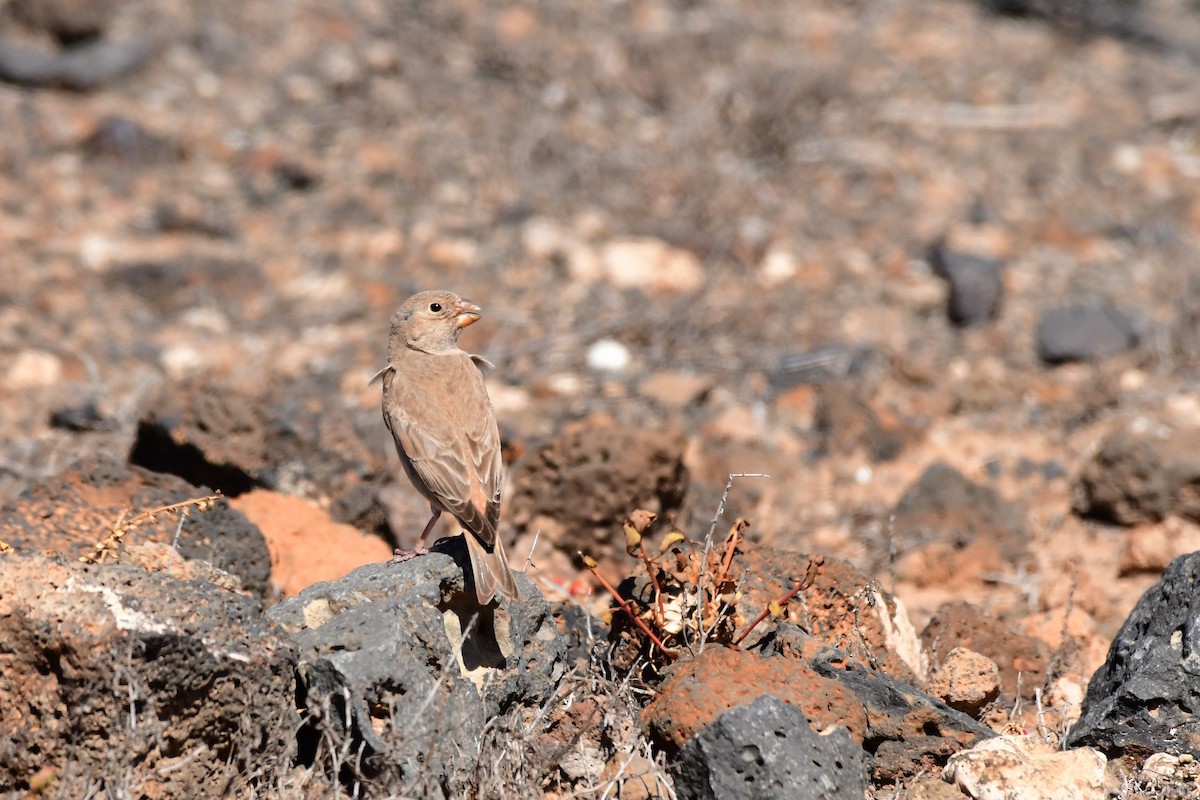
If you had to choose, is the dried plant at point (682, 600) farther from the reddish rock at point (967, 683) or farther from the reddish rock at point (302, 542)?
the reddish rock at point (302, 542)

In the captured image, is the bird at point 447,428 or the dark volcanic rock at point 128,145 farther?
the dark volcanic rock at point 128,145

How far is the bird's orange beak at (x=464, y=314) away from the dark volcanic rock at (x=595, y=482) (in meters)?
1.13

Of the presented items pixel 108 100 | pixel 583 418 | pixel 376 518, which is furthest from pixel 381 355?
pixel 108 100

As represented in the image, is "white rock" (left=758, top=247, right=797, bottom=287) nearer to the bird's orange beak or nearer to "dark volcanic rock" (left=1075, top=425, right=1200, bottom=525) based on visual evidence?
"dark volcanic rock" (left=1075, top=425, right=1200, bottom=525)

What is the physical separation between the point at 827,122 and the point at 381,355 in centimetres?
520

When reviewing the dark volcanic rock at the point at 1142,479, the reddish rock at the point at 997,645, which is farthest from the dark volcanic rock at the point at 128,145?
the reddish rock at the point at 997,645

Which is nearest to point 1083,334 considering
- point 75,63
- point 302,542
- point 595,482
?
point 595,482

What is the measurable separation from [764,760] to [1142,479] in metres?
4.43

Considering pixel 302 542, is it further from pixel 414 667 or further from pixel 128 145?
pixel 128 145

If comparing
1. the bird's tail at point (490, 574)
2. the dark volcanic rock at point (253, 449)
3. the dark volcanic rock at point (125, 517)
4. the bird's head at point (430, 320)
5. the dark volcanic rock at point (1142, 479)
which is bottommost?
the dark volcanic rock at point (1142, 479)

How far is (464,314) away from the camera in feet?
20.1

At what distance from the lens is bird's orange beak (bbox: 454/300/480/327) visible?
6.10 m

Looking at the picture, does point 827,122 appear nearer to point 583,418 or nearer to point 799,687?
point 583,418

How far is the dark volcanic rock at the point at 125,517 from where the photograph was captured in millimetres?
5039
